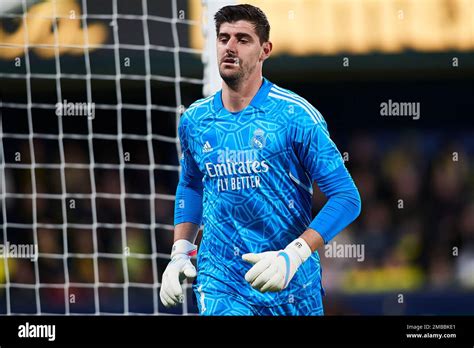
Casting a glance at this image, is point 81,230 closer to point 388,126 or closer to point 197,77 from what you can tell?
point 197,77

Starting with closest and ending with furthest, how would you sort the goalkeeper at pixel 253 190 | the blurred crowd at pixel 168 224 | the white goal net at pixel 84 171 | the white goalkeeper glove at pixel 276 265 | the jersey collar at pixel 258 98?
the white goalkeeper glove at pixel 276 265, the goalkeeper at pixel 253 190, the jersey collar at pixel 258 98, the white goal net at pixel 84 171, the blurred crowd at pixel 168 224

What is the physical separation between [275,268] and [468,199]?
557 centimetres

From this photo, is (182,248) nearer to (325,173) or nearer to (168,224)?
(325,173)

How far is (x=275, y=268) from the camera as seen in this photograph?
5.21m

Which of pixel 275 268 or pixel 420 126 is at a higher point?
pixel 420 126

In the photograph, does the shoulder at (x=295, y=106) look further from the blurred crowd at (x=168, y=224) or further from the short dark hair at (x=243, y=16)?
the blurred crowd at (x=168, y=224)

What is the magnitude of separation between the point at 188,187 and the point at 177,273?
452 mm

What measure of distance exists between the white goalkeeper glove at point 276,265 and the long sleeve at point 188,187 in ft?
1.83

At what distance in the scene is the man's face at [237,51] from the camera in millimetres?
5559

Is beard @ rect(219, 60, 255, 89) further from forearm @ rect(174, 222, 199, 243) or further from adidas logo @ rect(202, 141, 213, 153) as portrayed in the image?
forearm @ rect(174, 222, 199, 243)

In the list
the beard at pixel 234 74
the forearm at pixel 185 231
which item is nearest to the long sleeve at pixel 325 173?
the beard at pixel 234 74

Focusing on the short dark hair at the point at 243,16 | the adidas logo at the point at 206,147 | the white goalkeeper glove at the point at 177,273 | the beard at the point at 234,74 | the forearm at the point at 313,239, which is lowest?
the white goalkeeper glove at the point at 177,273

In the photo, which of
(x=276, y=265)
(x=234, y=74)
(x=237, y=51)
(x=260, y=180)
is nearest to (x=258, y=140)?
(x=260, y=180)
